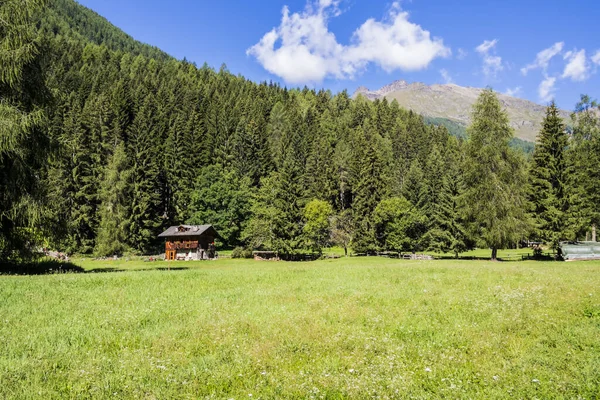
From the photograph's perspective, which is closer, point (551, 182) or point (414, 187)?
point (551, 182)

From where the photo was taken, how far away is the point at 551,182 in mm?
46719

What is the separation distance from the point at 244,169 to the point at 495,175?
61.8 meters

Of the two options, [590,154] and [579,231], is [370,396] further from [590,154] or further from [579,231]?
[590,154]

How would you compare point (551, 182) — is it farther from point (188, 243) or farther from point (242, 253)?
point (188, 243)

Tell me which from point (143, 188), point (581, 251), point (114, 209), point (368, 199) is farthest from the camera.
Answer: point (143, 188)

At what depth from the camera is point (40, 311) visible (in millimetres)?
12664

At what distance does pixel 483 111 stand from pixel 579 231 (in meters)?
19.1

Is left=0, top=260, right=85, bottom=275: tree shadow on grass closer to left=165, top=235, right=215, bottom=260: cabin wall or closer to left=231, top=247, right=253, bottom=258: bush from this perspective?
left=165, top=235, right=215, bottom=260: cabin wall

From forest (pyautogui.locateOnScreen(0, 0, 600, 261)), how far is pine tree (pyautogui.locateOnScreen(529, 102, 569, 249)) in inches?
7.3

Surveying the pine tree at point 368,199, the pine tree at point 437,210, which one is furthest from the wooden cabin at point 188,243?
the pine tree at point 437,210

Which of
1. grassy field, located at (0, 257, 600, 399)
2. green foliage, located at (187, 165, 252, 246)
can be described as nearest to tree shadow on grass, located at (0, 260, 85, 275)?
grassy field, located at (0, 257, 600, 399)

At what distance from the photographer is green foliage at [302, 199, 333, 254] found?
65.5 meters

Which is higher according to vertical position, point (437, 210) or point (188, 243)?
point (437, 210)

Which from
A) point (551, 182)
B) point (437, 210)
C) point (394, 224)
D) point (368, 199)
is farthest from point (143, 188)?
point (551, 182)
